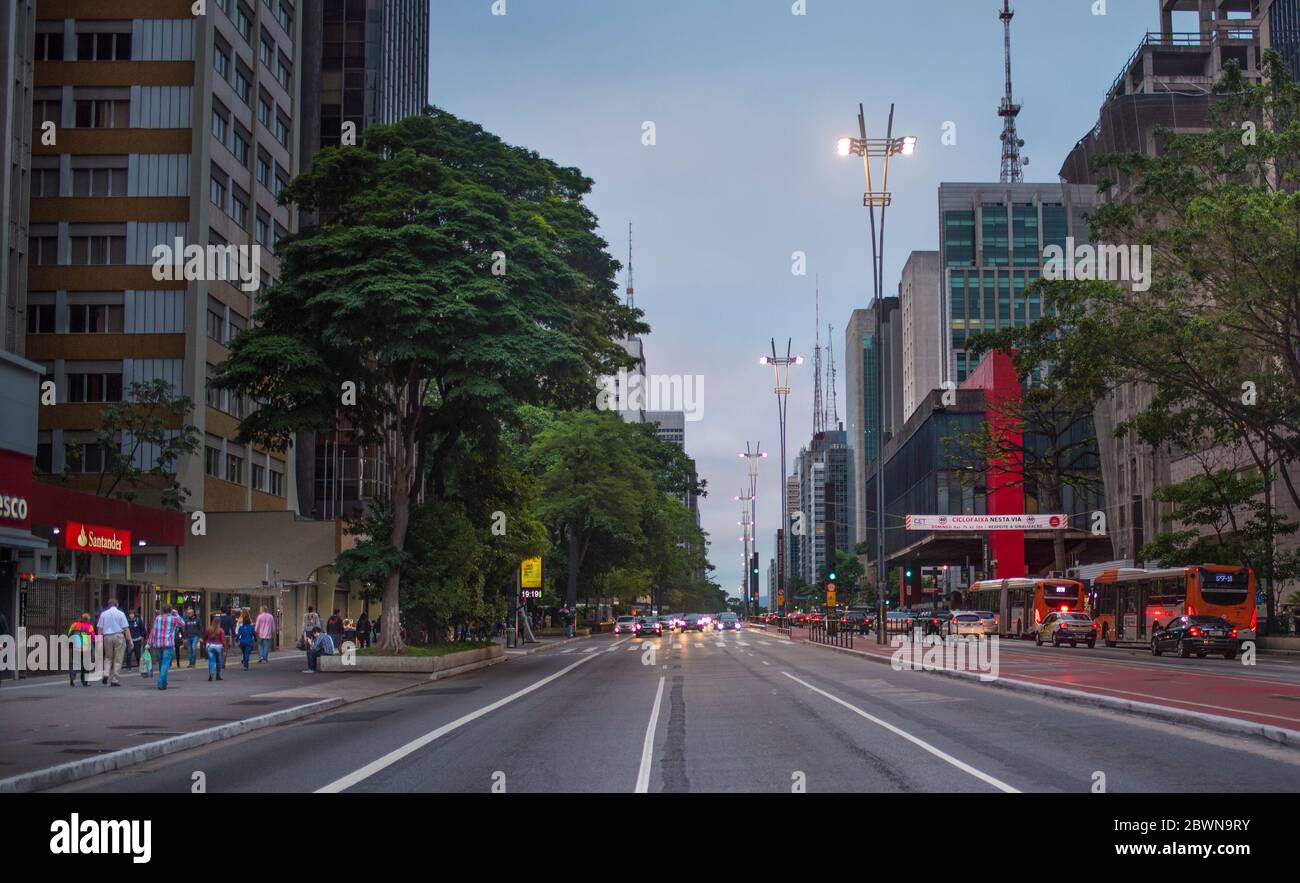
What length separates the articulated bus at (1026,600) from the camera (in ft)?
222

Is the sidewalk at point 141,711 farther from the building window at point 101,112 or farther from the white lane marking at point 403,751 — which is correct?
the building window at point 101,112

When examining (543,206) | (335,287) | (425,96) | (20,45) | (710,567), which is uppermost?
(425,96)

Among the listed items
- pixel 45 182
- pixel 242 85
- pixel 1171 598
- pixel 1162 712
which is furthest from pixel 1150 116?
pixel 1162 712

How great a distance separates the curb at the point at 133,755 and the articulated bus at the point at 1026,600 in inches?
2048

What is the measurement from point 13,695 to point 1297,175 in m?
39.5

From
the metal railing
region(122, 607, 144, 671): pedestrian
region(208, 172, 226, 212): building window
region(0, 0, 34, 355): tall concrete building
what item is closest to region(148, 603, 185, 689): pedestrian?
region(122, 607, 144, 671): pedestrian

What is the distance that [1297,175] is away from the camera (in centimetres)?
4094

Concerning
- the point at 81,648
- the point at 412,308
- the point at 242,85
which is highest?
the point at 242,85

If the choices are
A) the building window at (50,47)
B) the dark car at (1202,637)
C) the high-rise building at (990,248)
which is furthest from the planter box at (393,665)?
the high-rise building at (990,248)

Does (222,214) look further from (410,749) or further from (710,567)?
(710,567)

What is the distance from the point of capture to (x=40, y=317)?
2360 inches

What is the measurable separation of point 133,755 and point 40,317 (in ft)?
166

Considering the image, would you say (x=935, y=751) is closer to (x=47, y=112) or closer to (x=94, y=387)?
(x=94, y=387)
